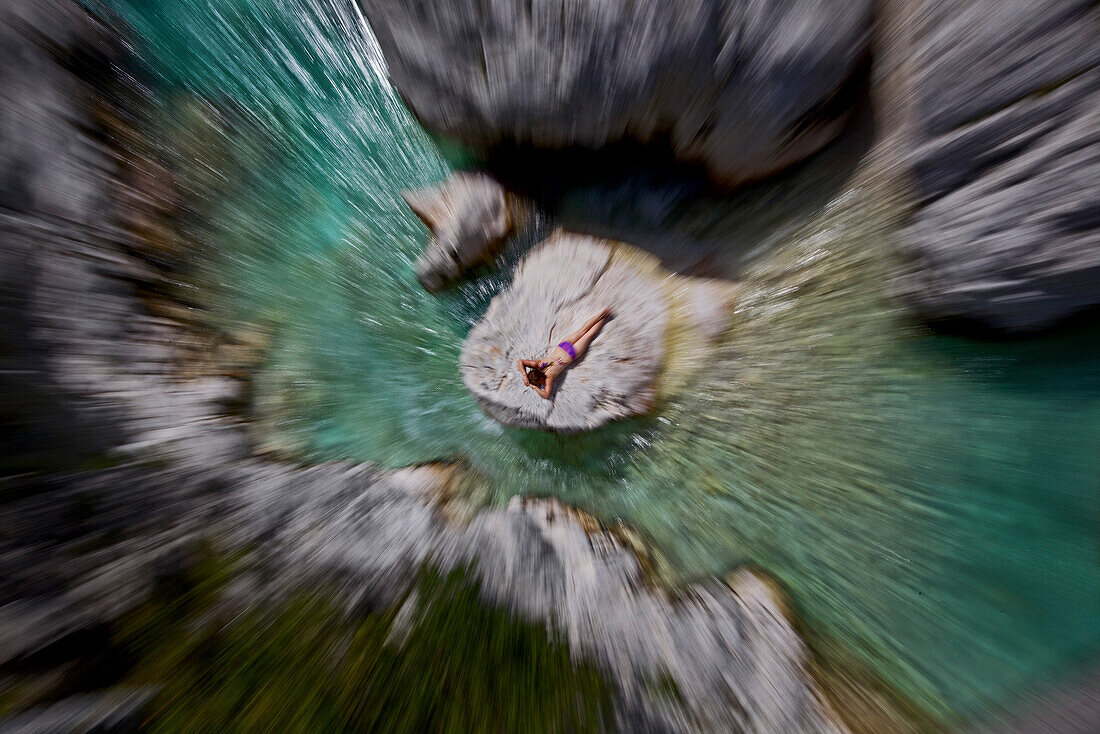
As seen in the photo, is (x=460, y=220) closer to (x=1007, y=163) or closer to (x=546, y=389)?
(x=546, y=389)

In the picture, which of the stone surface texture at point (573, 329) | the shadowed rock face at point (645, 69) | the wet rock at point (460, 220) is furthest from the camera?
the wet rock at point (460, 220)

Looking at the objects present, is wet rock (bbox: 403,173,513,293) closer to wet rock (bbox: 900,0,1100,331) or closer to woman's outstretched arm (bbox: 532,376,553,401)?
woman's outstretched arm (bbox: 532,376,553,401)

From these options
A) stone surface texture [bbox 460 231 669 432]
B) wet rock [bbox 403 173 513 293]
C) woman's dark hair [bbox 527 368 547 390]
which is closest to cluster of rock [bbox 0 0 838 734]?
stone surface texture [bbox 460 231 669 432]

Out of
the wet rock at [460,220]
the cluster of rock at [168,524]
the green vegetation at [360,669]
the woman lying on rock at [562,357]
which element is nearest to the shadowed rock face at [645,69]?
the wet rock at [460,220]

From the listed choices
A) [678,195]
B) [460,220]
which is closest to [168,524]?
[460,220]

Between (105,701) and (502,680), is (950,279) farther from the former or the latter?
(105,701)

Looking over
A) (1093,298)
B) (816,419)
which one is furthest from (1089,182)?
(816,419)

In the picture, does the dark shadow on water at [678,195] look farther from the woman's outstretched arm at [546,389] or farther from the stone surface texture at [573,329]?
the woman's outstretched arm at [546,389]
